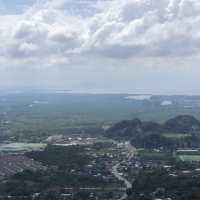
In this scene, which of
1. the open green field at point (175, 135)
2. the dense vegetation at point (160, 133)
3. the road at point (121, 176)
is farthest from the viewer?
the open green field at point (175, 135)

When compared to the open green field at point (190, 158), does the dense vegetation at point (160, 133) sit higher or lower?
higher

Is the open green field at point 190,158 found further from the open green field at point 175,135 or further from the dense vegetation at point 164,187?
the open green field at point 175,135

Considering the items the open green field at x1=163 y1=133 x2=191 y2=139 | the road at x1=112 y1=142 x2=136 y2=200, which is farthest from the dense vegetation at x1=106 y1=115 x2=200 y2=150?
the road at x1=112 y1=142 x2=136 y2=200

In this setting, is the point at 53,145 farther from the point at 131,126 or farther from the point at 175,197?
the point at 175,197

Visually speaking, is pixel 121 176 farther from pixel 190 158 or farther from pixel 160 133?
pixel 160 133

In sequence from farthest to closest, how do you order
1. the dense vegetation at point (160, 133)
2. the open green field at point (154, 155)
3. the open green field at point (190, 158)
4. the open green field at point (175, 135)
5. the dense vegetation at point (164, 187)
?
the open green field at point (175, 135), the dense vegetation at point (160, 133), the open green field at point (154, 155), the open green field at point (190, 158), the dense vegetation at point (164, 187)

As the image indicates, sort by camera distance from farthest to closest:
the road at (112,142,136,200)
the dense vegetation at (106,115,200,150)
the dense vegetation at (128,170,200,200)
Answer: the dense vegetation at (106,115,200,150), the road at (112,142,136,200), the dense vegetation at (128,170,200,200)

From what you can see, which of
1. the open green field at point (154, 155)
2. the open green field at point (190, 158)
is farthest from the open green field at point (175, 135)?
the open green field at point (190, 158)

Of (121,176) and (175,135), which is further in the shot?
(175,135)

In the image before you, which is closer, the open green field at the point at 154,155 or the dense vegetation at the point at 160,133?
the open green field at the point at 154,155

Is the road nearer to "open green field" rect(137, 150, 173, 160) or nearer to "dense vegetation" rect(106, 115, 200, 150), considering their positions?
"open green field" rect(137, 150, 173, 160)

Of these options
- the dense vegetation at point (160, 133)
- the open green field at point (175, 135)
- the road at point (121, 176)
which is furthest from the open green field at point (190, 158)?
the open green field at point (175, 135)

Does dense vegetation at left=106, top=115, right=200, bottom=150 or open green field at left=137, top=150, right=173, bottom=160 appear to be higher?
A: dense vegetation at left=106, top=115, right=200, bottom=150

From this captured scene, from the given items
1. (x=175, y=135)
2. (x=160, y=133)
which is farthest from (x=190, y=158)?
(x=175, y=135)
